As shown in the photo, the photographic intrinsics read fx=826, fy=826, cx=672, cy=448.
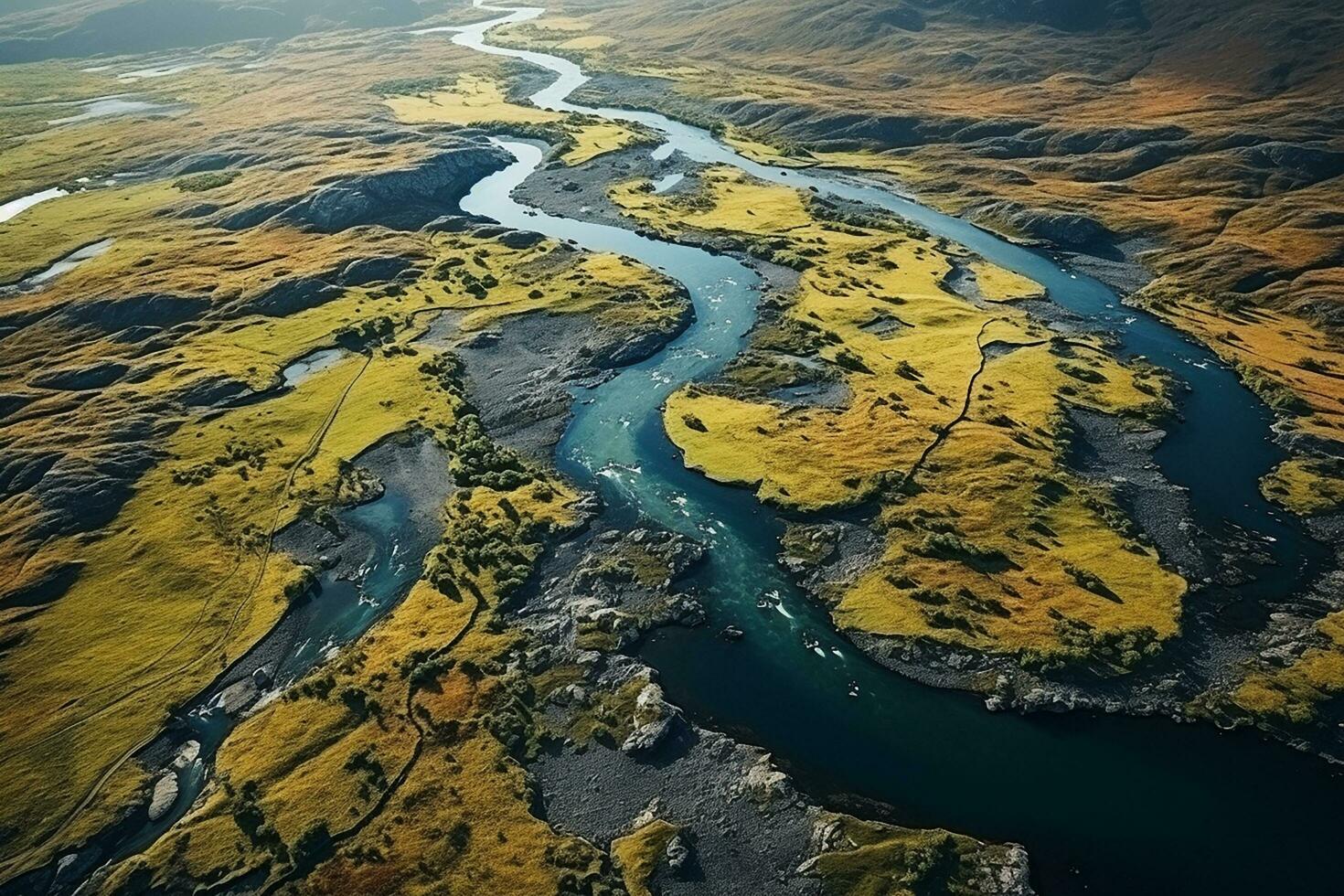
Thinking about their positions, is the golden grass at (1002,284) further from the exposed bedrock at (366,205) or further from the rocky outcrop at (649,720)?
the exposed bedrock at (366,205)

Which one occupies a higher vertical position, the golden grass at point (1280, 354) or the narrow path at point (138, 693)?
the golden grass at point (1280, 354)

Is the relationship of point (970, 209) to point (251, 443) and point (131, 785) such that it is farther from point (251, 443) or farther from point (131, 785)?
point (131, 785)

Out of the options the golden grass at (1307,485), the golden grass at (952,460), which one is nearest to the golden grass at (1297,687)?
the golden grass at (952,460)

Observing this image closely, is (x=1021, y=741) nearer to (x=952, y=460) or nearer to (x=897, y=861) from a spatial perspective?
(x=897, y=861)

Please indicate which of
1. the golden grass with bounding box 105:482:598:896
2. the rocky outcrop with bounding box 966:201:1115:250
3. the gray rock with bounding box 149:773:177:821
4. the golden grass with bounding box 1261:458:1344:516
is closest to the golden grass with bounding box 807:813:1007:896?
the golden grass with bounding box 105:482:598:896

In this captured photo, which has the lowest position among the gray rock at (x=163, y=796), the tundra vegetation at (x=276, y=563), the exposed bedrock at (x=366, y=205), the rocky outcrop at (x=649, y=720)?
the gray rock at (x=163, y=796)

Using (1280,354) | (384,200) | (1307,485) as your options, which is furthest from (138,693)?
(1280,354)
